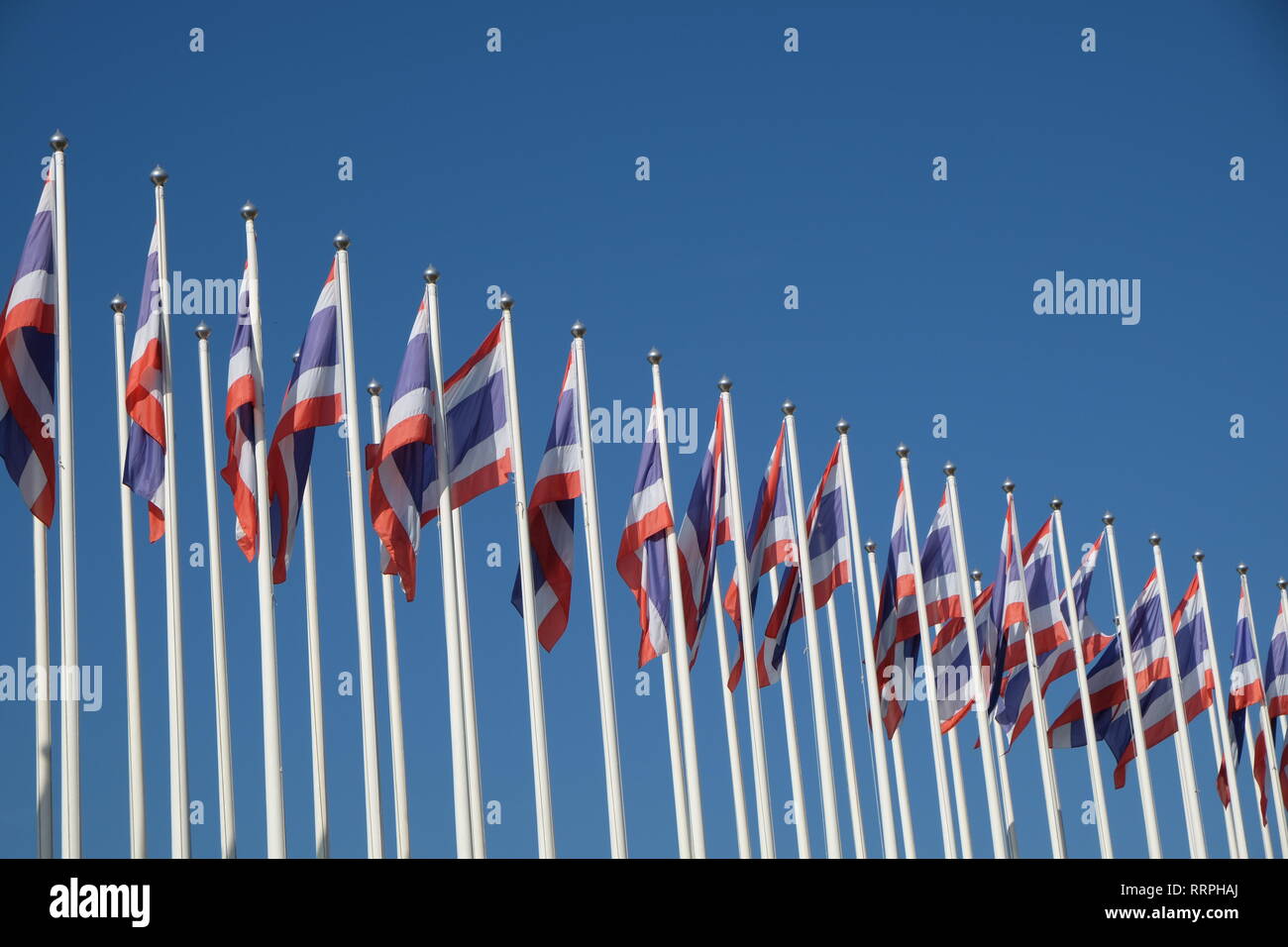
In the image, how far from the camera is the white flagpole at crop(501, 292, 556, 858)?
2259cm

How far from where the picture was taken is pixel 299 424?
22.6 meters

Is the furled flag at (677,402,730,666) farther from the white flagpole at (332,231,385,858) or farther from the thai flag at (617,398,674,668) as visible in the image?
the white flagpole at (332,231,385,858)


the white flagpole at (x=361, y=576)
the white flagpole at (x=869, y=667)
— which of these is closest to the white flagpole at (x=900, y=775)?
the white flagpole at (x=869, y=667)

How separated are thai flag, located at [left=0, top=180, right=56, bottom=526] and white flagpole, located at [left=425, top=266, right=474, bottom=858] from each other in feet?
16.9

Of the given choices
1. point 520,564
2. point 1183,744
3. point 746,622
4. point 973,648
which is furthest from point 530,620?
point 1183,744

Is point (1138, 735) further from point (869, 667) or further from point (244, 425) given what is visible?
point (244, 425)

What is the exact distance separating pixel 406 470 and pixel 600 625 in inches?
143

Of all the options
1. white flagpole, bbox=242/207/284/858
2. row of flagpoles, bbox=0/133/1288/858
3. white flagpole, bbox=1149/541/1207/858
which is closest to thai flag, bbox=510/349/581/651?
row of flagpoles, bbox=0/133/1288/858
